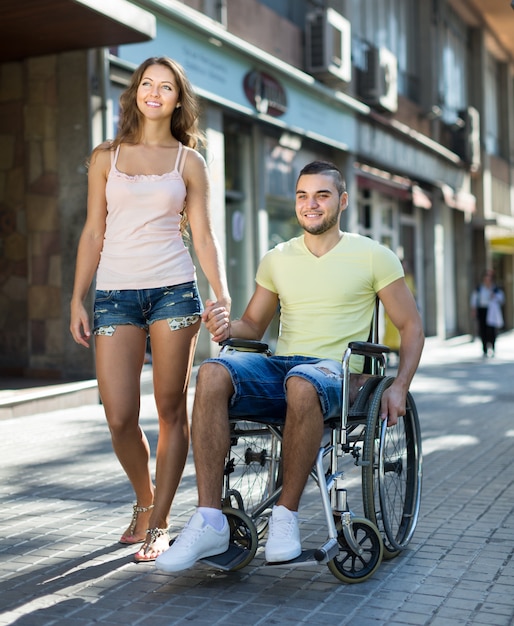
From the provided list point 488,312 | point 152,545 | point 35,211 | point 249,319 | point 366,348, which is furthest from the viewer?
point 488,312

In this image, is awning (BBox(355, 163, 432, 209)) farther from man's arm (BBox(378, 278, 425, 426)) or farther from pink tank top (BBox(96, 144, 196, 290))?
pink tank top (BBox(96, 144, 196, 290))

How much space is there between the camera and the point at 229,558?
3.74 m

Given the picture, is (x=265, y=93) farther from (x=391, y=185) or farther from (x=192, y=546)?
(x=192, y=546)

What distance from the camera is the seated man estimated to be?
145 inches

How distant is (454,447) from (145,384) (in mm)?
4386

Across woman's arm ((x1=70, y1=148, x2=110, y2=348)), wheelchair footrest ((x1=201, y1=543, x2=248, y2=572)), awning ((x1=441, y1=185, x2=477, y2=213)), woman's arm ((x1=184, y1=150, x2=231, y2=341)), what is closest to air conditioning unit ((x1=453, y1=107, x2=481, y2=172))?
awning ((x1=441, y1=185, x2=477, y2=213))

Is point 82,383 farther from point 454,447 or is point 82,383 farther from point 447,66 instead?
point 447,66

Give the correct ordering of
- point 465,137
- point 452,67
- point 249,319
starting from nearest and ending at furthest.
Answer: point 249,319, point 465,137, point 452,67

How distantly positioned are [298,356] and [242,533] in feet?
2.50

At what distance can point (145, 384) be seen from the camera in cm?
1093

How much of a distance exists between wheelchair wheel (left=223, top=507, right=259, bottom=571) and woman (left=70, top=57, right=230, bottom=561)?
1.30 feet

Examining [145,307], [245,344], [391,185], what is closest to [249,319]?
[245,344]

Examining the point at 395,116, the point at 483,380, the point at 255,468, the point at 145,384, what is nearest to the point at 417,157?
the point at 395,116

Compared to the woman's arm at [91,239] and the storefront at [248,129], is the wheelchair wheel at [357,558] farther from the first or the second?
the storefront at [248,129]
